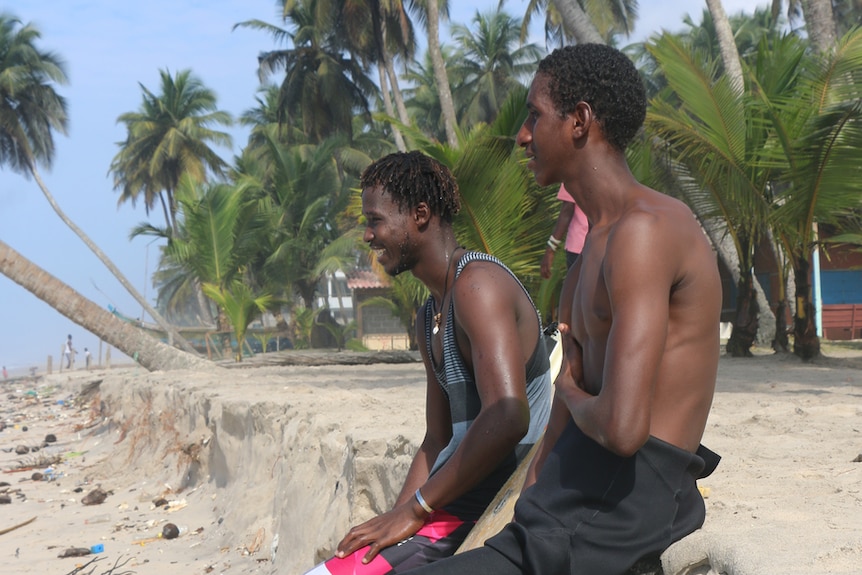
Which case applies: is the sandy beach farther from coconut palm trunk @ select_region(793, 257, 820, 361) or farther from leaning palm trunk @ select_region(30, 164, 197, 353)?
leaning palm trunk @ select_region(30, 164, 197, 353)

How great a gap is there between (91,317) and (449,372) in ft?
40.3

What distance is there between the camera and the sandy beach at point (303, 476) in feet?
7.43

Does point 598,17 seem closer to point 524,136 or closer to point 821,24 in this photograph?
point 821,24

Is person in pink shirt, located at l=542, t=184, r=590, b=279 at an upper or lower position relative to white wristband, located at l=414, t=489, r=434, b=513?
upper

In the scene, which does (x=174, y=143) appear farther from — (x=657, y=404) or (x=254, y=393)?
(x=657, y=404)

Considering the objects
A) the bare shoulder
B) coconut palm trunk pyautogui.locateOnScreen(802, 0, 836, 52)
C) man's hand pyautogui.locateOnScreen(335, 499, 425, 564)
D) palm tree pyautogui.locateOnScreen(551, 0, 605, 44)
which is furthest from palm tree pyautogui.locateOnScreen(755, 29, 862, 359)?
man's hand pyautogui.locateOnScreen(335, 499, 425, 564)

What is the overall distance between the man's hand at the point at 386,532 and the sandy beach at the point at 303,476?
66 centimetres

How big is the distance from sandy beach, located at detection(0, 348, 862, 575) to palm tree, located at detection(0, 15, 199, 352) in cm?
2704

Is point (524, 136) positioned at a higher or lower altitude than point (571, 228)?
lower

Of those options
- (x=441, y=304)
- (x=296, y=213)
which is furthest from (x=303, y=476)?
(x=296, y=213)

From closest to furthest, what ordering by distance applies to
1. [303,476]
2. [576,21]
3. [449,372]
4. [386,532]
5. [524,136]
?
1. [524,136]
2. [386,532]
3. [449,372]
4. [303,476]
5. [576,21]

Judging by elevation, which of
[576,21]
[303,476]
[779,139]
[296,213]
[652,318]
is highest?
[576,21]

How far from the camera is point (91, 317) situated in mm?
13484

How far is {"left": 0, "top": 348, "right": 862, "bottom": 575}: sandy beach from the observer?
2.27 metres
